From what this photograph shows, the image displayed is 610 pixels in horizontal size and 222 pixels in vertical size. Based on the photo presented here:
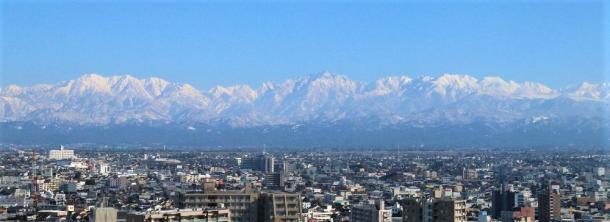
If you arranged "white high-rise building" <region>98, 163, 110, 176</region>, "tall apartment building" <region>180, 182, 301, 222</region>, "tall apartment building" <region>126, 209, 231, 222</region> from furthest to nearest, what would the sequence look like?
"white high-rise building" <region>98, 163, 110, 176</region> → "tall apartment building" <region>180, 182, 301, 222</region> → "tall apartment building" <region>126, 209, 231, 222</region>

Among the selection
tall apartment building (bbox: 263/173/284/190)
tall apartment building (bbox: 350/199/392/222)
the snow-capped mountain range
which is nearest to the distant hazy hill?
the snow-capped mountain range

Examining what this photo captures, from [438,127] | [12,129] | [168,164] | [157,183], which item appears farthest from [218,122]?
[157,183]

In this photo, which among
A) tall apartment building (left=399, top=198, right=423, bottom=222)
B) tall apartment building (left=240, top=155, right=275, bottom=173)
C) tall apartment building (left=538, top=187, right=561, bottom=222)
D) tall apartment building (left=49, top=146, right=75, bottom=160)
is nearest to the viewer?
tall apartment building (left=399, top=198, right=423, bottom=222)

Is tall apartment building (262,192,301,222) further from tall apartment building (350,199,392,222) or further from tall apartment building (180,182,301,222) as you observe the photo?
tall apartment building (350,199,392,222)

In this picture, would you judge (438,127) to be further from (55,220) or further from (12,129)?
(55,220)

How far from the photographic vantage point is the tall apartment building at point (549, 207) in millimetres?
33541

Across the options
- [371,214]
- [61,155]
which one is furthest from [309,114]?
[371,214]

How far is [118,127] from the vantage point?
142 metres

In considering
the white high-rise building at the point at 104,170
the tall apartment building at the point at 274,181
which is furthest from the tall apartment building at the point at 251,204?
the white high-rise building at the point at 104,170

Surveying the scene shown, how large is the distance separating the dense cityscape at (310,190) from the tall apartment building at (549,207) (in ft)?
0.14

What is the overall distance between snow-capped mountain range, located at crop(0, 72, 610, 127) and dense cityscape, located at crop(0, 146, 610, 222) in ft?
194

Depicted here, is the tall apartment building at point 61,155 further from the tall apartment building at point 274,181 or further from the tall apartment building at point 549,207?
the tall apartment building at point 549,207

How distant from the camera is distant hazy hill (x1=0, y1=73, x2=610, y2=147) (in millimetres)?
123250

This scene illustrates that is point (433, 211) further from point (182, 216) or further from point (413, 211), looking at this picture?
point (182, 216)
